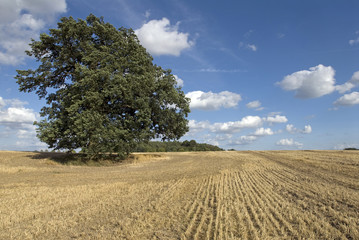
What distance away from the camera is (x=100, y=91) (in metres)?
24.0

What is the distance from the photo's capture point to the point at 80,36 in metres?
24.9

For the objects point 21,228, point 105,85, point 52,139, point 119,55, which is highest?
point 119,55

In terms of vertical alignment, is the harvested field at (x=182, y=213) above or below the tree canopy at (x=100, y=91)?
below

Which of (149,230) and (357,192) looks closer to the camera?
(149,230)

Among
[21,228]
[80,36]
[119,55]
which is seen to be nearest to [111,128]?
[119,55]

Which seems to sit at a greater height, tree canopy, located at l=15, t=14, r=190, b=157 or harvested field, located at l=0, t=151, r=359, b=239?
tree canopy, located at l=15, t=14, r=190, b=157

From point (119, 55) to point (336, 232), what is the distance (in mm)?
24546

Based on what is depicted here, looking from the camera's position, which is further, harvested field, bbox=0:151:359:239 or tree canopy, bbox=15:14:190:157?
tree canopy, bbox=15:14:190:157

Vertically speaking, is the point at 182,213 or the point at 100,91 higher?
the point at 100,91

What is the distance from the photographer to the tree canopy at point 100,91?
72.6 feet

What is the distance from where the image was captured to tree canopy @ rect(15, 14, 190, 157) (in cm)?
2214

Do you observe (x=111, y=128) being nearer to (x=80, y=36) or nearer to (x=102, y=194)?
(x=80, y=36)

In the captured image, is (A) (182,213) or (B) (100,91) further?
(B) (100,91)

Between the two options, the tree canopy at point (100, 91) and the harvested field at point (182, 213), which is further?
the tree canopy at point (100, 91)
